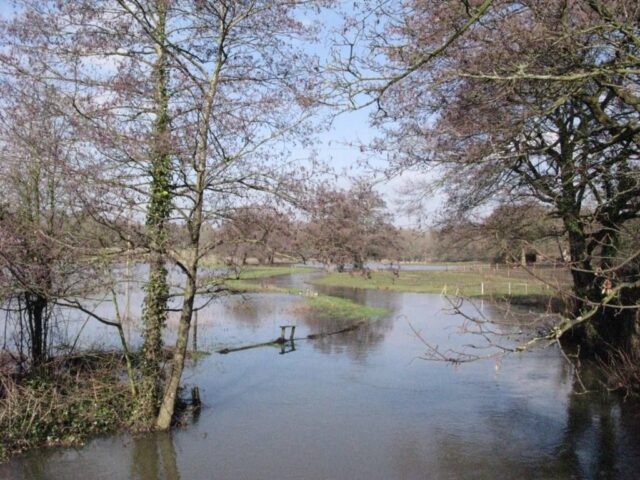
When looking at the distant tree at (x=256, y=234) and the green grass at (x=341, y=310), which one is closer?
the distant tree at (x=256, y=234)

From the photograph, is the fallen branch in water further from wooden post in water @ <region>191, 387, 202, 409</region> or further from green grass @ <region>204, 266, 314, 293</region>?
wooden post in water @ <region>191, 387, 202, 409</region>

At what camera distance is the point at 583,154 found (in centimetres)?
919

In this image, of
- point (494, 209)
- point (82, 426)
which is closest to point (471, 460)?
point (82, 426)

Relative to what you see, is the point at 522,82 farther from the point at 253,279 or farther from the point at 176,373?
the point at 253,279

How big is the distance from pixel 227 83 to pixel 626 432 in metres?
9.50

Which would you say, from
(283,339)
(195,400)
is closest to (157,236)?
(195,400)

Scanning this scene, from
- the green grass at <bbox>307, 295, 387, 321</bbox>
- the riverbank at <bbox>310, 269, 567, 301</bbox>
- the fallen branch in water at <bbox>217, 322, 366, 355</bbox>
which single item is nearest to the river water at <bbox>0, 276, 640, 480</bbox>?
the fallen branch in water at <bbox>217, 322, 366, 355</bbox>

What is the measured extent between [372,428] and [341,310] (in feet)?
59.7

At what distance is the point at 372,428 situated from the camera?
1090 cm

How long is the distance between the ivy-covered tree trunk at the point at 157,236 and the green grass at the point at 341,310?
16.0m

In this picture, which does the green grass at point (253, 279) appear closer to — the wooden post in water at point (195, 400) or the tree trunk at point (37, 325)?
the wooden post in water at point (195, 400)

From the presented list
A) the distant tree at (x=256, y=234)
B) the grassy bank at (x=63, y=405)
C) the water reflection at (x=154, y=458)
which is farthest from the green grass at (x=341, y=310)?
the water reflection at (x=154, y=458)

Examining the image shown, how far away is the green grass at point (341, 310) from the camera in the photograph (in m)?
27.2

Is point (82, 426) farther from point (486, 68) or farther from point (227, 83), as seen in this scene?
point (486, 68)
